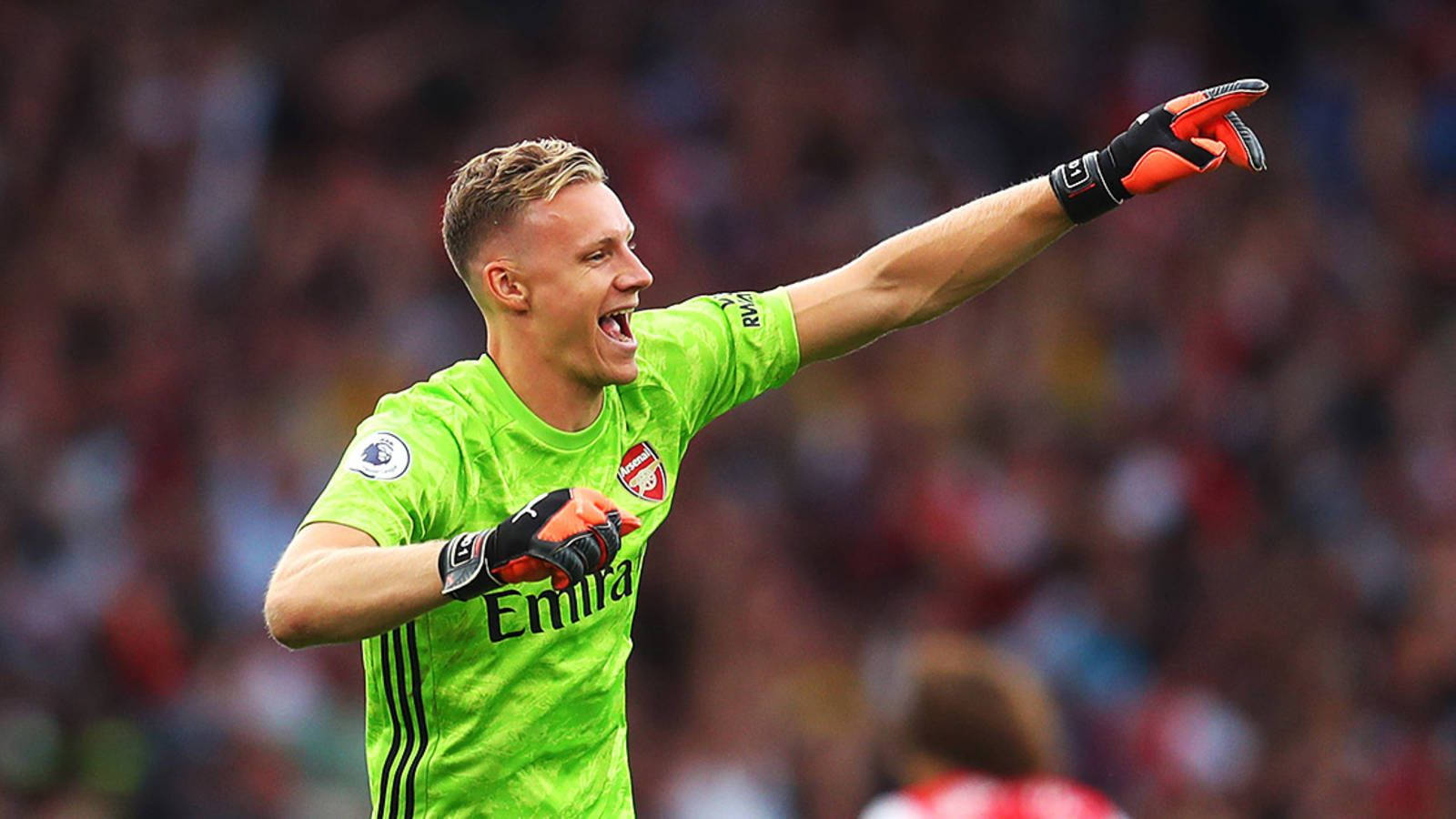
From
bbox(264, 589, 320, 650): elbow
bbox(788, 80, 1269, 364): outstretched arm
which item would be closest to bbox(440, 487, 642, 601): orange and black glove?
bbox(264, 589, 320, 650): elbow

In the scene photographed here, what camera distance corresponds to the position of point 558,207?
4941mm

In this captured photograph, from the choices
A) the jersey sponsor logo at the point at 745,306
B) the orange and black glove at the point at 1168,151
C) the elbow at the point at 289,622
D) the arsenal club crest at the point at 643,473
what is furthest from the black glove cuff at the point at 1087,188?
the elbow at the point at 289,622

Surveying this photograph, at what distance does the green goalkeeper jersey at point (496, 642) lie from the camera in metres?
4.71

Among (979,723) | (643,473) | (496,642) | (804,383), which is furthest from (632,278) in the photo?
(804,383)

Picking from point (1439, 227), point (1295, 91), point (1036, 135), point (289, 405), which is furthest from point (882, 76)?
point (289, 405)

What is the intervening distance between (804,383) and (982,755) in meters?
7.34

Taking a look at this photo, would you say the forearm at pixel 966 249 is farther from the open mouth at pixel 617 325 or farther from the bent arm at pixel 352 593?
the bent arm at pixel 352 593

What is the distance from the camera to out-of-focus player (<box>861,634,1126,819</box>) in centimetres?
467

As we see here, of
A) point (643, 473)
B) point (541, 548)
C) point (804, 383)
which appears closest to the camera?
point (541, 548)

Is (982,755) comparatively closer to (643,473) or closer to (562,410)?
(643,473)

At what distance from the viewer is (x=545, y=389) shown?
5004 mm

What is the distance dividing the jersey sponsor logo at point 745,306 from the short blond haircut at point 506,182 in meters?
0.55

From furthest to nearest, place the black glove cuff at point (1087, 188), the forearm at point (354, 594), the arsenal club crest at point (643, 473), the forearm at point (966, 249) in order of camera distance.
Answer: the forearm at point (966, 249) → the black glove cuff at point (1087, 188) → the arsenal club crest at point (643, 473) → the forearm at point (354, 594)

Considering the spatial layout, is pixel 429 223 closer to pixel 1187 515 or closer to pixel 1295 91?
pixel 1187 515
